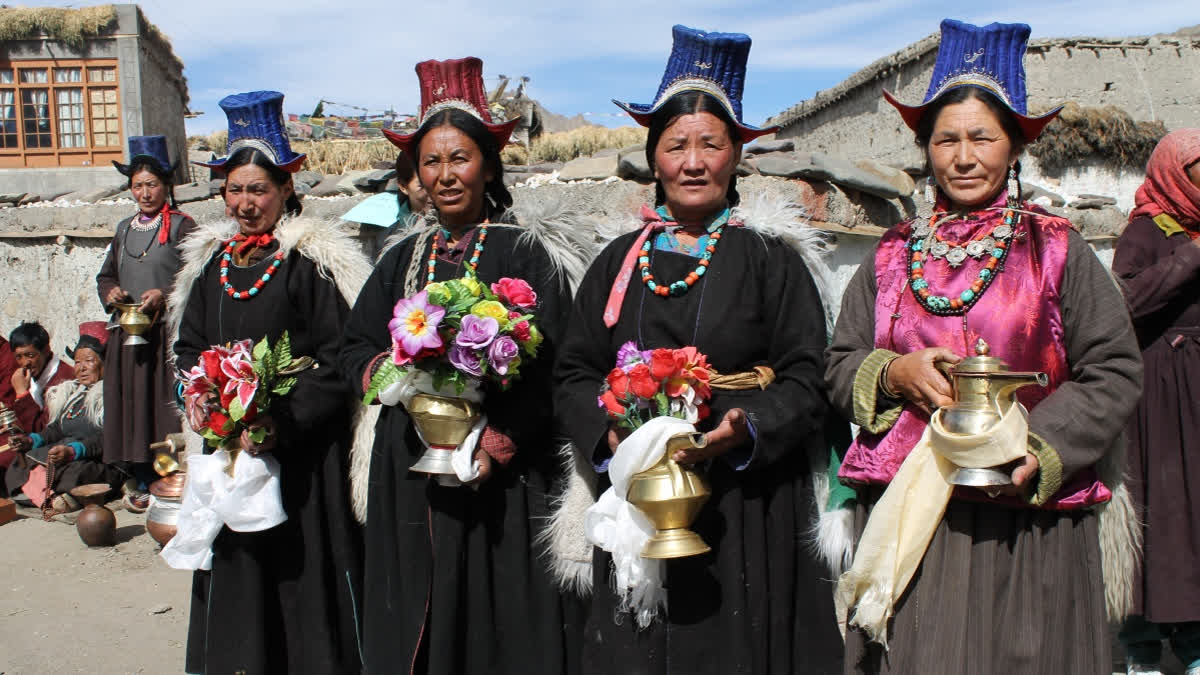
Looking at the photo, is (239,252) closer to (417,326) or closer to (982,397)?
(417,326)

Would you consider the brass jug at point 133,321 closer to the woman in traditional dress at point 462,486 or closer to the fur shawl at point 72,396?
the fur shawl at point 72,396

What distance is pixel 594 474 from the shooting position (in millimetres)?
2918

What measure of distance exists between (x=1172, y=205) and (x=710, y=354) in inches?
96.9

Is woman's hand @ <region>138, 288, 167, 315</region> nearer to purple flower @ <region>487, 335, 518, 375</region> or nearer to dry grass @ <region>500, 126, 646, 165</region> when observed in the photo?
purple flower @ <region>487, 335, 518, 375</region>

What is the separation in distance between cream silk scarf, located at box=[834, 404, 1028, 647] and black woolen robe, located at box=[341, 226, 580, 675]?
1.07 meters

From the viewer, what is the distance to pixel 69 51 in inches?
658

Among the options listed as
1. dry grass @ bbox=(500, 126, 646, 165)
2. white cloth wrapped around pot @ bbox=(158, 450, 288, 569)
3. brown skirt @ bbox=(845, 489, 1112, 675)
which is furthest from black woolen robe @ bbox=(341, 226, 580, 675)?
dry grass @ bbox=(500, 126, 646, 165)

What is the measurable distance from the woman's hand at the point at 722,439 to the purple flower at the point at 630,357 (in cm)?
26

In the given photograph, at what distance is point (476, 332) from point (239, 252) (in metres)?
1.61

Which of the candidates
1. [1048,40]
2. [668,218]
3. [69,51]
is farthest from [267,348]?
[69,51]

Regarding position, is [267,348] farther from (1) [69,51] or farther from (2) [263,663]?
(1) [69,51]

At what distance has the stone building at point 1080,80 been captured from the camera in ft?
45.8

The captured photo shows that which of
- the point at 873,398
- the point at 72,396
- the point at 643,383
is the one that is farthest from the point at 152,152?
the point at 873,398

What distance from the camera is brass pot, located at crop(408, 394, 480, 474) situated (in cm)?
276
